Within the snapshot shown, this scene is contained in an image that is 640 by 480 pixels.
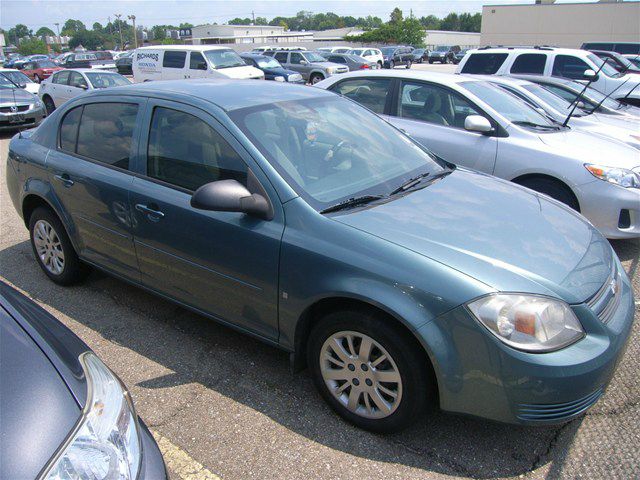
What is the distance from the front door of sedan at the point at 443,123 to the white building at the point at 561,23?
145ft

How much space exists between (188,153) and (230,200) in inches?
27.1

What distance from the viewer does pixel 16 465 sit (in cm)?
136

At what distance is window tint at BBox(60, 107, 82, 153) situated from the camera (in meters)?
3.99

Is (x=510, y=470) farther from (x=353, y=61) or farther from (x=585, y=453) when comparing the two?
(x=353, y=61)

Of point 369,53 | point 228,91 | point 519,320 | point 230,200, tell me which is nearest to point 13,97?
point 228,91

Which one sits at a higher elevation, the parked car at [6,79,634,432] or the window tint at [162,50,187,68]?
the parked car at [6,79,634,432]

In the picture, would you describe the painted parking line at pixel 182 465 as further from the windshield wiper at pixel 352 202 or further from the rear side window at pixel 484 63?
the rear side window at pixel 484 63

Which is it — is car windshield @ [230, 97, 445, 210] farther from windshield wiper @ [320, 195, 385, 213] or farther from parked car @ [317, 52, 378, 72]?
parked car @ [317, 52, 378, 72]

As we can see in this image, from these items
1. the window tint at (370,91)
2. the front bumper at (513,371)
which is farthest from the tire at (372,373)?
the window tint at (370,91)

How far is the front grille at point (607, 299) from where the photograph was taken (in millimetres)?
2428

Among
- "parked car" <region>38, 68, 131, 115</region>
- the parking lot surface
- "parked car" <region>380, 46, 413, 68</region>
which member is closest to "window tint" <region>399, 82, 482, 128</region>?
the parking lot surface

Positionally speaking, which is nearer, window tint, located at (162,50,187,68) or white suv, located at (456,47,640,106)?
white suv, located at (456,47,640,106)

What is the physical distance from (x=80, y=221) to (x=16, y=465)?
2.78 meters

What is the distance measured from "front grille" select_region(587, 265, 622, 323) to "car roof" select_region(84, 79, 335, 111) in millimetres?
2118
